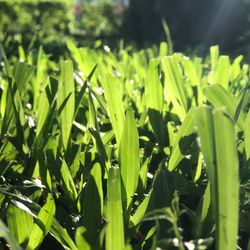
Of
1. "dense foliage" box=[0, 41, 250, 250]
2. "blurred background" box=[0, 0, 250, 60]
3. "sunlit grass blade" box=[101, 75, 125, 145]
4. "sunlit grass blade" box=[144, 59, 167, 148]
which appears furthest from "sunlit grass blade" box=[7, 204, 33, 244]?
"blurred background" box=[0, 0, 250, 60]

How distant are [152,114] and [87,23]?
10.4 meters

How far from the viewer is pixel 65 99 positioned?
945 millimetres

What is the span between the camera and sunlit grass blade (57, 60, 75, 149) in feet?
3.10

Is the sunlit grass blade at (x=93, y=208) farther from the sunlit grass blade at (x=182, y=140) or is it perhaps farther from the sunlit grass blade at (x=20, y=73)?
the sunlit grass blade at (x=20, y=73)

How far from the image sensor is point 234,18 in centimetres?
610

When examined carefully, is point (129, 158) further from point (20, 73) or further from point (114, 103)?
point (20, 73)

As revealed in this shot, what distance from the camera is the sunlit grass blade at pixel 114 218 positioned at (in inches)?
23.1

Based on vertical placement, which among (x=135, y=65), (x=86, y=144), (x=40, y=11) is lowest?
(x=86, y=144)

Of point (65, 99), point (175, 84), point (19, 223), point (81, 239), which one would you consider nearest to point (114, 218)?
point (81, 239)

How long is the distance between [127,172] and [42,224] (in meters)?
0.15

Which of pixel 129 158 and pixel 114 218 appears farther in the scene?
pixel 129 158

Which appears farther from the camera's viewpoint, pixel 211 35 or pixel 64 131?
pixel 211 35

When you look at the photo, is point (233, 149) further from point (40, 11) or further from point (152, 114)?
point (40, 11)

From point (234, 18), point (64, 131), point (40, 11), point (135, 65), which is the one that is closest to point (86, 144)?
point (64, 131)
